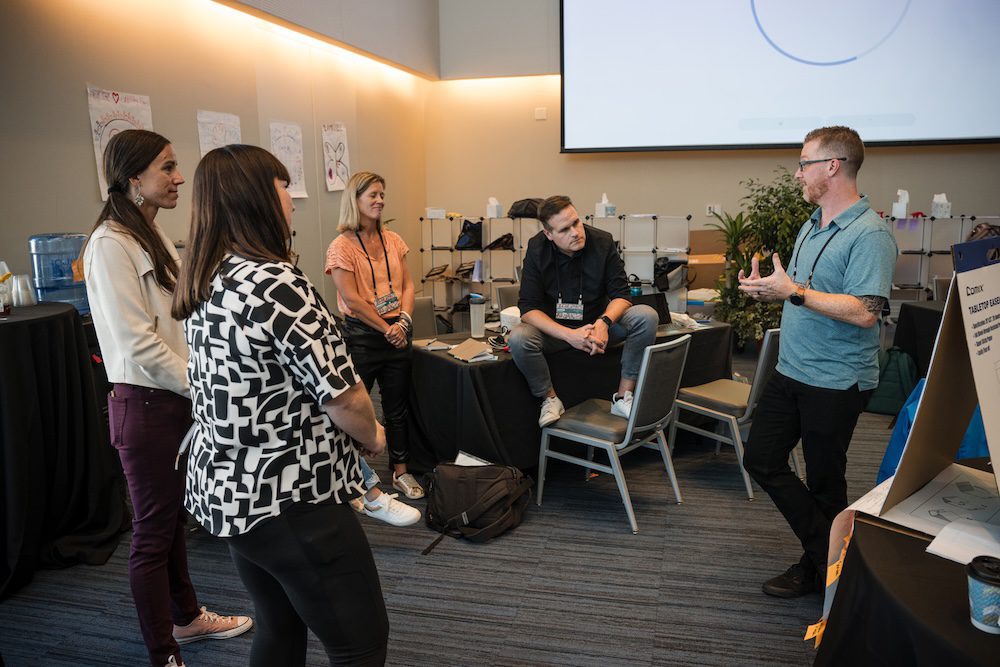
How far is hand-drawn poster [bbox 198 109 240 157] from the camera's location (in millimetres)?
4742

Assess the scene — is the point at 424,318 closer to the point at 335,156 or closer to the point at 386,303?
the point at 386,303

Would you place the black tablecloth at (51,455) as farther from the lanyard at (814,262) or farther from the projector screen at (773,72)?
the projector screen at (773,72)

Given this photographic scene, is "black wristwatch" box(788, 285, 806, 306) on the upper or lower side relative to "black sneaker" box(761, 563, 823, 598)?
upper

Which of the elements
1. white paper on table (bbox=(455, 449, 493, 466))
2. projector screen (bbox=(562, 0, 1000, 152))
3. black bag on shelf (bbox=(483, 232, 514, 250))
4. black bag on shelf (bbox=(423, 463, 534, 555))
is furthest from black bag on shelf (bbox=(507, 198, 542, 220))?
black bag on shelf (bbox=(423, 463, 534, 555))

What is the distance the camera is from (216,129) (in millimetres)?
4875

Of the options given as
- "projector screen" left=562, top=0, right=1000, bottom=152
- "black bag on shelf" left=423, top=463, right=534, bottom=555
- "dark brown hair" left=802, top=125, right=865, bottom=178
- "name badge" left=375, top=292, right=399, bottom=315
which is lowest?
"black bag on shelf" left=423, top=463, right=534, bottom=555

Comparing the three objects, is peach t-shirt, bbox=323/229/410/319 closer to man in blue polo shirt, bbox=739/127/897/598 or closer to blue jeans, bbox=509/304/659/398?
blue jeans, bbox=509/304/659/398

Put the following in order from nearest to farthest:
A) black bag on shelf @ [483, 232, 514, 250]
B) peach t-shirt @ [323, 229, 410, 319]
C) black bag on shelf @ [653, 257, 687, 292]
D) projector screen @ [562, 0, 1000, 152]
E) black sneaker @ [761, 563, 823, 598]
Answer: black sneaker @ [761, 563, 823, 598], peach t-shirt @ [323, 229, 410, 319], black bag on shelf @ [653, 257, 687, 292], projector screen @ [562, 0, 1000, 152], black bag on shelf @ [483, 232, 514, 250]

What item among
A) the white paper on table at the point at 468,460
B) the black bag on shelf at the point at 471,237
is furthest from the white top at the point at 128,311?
the black bag on shelf at the point at 471,237

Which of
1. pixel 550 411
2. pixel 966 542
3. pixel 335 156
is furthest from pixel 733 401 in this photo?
pixel 335 156

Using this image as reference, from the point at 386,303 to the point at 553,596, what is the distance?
1.60 metres

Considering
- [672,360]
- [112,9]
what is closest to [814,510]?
[672,360]

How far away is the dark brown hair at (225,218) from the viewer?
53.4 inches

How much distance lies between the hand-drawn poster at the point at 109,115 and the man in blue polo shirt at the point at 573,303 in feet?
7.34
